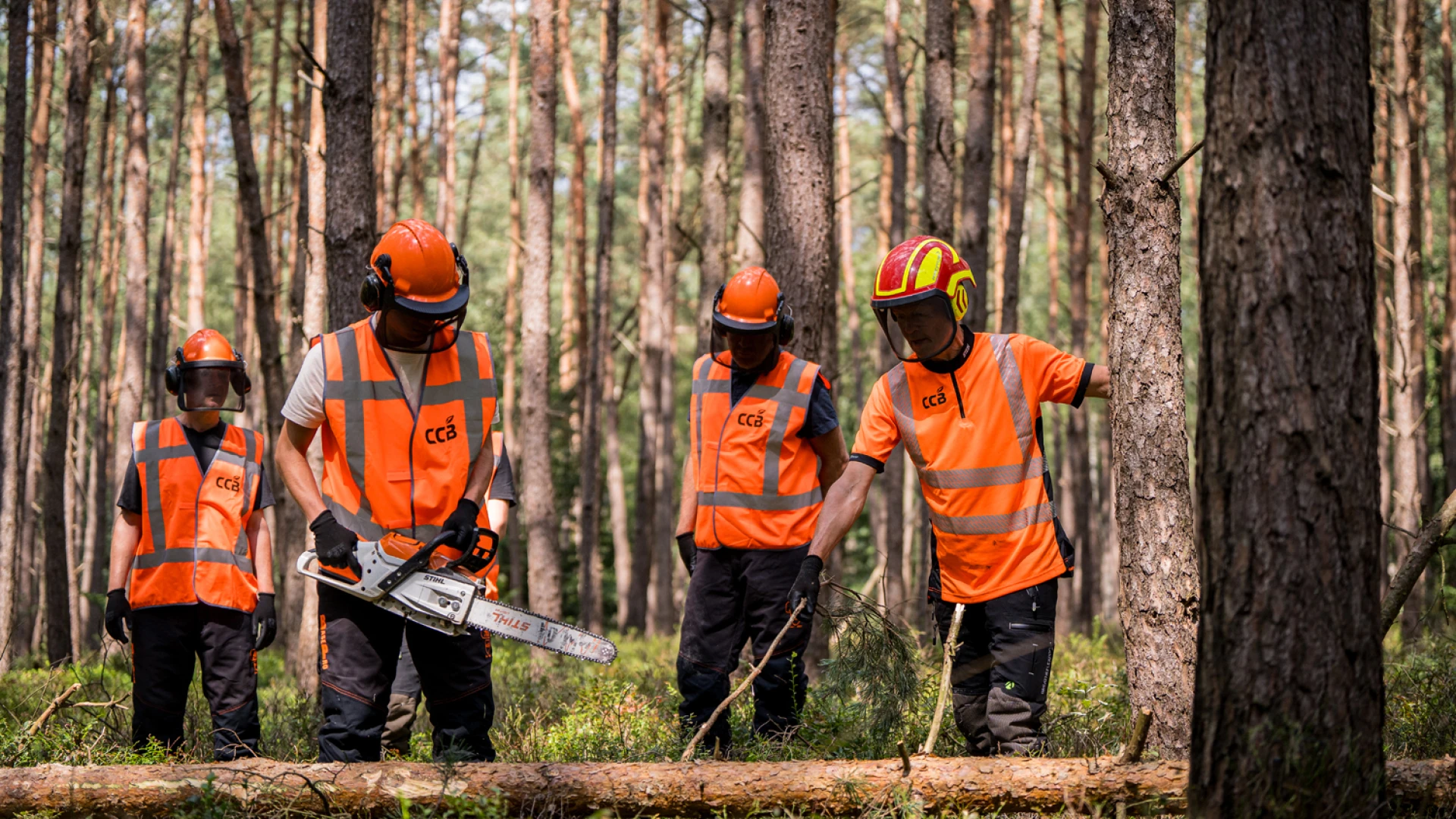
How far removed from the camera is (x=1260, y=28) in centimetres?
284

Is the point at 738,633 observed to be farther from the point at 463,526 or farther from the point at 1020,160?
the point at 1020,160

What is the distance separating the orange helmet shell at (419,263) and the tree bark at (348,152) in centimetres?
251

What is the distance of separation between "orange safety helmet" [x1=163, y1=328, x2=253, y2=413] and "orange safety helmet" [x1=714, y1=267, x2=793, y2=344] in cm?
235

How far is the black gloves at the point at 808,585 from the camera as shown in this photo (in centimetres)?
447

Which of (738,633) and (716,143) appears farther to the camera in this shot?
(716,143)

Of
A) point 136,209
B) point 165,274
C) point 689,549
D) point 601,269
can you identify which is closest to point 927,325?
point 689,549

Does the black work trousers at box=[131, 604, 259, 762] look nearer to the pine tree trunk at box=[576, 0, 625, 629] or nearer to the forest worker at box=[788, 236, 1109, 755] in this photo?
the forest worker at box=[788, 236, 1109, 755]

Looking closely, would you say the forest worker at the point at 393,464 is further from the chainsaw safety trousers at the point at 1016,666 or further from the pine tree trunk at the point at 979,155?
the pine tree trunk at the point at 979,155

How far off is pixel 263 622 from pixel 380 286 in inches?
89.3

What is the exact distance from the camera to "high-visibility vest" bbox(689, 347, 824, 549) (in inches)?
211

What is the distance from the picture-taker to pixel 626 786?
3.63m

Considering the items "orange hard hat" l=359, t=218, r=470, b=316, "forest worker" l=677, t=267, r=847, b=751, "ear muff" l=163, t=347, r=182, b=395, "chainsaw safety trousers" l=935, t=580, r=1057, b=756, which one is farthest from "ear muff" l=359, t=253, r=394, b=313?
"chainsaw safety trousers" l=935, t=580, r=1057, b=756

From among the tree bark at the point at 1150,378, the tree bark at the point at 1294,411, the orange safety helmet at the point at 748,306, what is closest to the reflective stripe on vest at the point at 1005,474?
the tree bark at the point at 1150,378

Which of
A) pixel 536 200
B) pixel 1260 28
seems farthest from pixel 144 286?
pixel 1260 28
